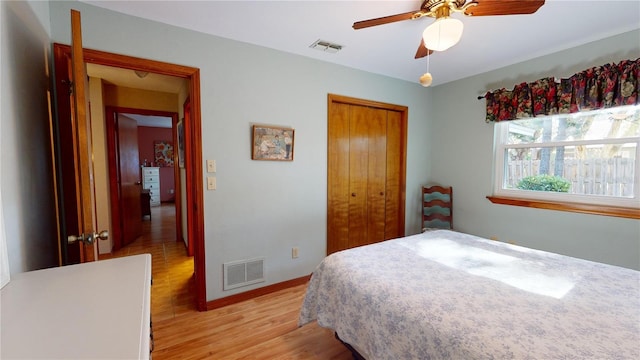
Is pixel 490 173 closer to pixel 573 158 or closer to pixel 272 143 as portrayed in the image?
pixel 573 158

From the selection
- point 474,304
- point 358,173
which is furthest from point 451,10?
point 358,173

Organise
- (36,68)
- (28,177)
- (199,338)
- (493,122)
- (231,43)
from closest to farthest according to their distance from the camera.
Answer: (28,177) < (36,68) < (199,338) < (231,43) < (493,122)

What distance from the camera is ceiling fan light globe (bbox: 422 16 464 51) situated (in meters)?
1.33

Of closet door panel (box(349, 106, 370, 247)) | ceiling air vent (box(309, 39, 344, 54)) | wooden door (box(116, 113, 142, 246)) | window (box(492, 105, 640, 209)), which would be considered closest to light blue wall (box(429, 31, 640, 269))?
window (box(492, 105, 640, 209))

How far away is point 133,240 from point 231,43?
354 cm

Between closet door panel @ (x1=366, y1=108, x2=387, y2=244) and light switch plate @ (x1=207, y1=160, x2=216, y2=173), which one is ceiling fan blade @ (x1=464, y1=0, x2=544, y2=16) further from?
light switch plate @ (x1=207, y1=160, x2=216, y2=173)

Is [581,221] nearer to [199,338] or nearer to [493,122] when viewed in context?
[493,122]

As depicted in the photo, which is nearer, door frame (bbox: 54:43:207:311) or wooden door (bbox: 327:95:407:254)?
door frame (bbox: 54:43:207:311)

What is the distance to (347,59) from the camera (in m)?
2.61

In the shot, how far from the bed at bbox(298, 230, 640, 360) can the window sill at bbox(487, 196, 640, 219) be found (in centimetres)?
92

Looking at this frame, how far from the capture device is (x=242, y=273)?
91.4 inches

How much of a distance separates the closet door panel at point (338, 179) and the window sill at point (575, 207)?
5.53ft

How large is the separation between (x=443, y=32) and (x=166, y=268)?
3.52 meters

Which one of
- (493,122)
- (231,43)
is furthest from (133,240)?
(493,122)
